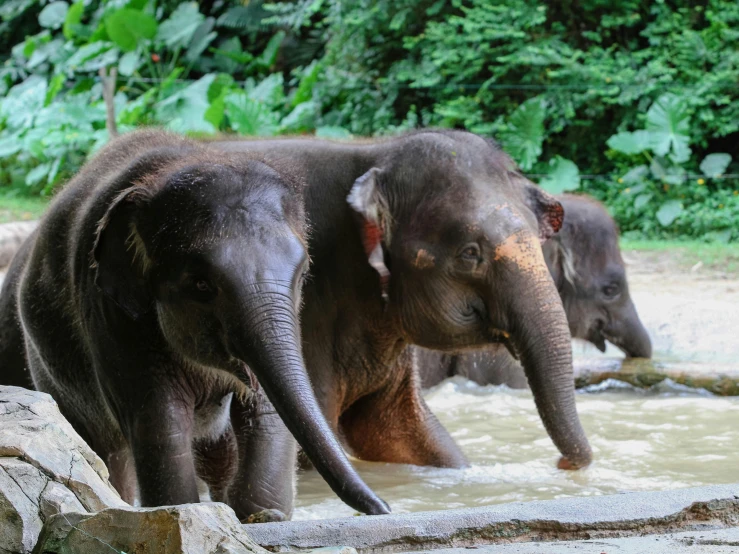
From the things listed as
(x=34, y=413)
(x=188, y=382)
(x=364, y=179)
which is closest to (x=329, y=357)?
(x=364, y=179)

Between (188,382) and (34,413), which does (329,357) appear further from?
(34,413)

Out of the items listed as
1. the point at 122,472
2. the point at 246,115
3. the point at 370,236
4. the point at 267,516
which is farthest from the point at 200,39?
the point at 267,516

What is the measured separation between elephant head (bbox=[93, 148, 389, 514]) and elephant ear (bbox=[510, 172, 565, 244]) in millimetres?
1972

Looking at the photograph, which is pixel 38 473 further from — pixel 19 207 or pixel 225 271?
pixel 19 207

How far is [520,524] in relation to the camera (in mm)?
3191

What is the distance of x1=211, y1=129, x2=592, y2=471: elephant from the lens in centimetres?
528

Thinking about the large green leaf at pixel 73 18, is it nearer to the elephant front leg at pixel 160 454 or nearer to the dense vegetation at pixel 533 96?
the dense vegetation at pixel 533 96

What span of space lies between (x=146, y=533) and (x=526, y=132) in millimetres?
13721

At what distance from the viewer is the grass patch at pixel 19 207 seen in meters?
16.7

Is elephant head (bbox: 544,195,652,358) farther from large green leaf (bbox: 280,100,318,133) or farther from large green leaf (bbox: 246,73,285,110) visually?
large green leaf (bbox: 246,73,285,110)

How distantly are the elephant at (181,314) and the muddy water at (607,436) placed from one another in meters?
1.35

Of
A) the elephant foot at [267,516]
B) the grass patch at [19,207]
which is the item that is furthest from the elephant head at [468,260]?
the grass patch at [19,207]

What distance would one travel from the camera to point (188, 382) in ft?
13.7

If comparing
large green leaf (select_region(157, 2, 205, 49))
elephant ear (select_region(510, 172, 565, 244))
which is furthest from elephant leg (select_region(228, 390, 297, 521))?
large green leaf (select_region(157, 2, 205, 49))
